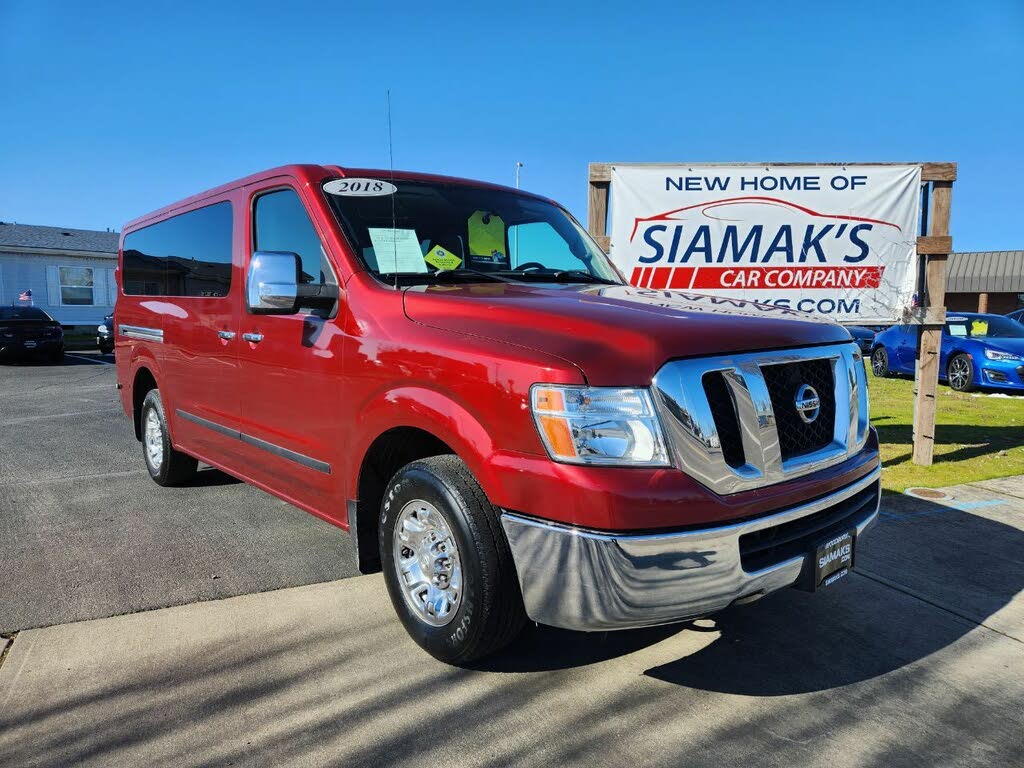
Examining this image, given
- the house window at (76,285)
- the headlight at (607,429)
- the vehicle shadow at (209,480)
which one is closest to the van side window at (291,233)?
the headlight at (607,429)

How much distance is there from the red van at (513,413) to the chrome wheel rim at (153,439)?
5.25ft

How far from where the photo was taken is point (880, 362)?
1600 cm

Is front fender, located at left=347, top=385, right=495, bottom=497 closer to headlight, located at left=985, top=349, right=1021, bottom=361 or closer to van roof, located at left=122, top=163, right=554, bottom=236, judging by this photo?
van roof, located at left=122, top=163, right=554, bottom=236

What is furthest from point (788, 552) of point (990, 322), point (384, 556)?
point (990, 322)

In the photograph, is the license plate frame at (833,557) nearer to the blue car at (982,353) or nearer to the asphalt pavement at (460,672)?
the asphalt pavement at (460,672)

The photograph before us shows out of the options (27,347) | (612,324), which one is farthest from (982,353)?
(27,347)

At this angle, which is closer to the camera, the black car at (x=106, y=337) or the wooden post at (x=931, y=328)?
the wooden post at (x=931, y=328)

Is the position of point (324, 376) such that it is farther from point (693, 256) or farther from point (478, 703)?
point (693, 256)

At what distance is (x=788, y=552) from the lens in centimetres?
257

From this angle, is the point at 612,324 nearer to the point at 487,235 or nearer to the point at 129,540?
the point at 487,235

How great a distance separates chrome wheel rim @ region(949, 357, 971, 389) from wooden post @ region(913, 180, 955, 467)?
748 cm

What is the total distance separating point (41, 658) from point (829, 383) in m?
3.36

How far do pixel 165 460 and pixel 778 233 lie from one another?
539 cm

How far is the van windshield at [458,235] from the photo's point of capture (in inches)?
136
